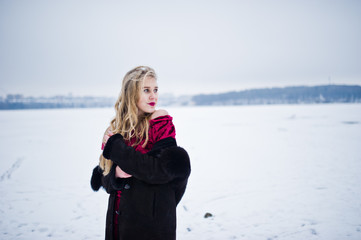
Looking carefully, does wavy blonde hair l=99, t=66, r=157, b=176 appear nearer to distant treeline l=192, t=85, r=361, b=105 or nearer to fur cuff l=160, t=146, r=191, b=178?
fur cuff l=160, t=146, r=191, b=178

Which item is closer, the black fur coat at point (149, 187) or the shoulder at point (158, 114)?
the black fur coat at point (149, 187)

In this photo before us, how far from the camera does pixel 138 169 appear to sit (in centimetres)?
123

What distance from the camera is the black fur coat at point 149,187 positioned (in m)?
1.25

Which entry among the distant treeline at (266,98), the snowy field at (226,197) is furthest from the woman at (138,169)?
the distant treeline at (266,98)

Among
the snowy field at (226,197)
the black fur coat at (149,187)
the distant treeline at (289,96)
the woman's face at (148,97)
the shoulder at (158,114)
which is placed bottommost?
the snowy field at (226,197)

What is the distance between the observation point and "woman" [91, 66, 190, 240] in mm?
1277

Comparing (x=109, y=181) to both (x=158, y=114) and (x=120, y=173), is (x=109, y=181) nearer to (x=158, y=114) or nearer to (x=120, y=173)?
(x=120, y=173)

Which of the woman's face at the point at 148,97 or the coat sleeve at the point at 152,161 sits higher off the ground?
the woman's face at the point at 148,97

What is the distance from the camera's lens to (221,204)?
4.24m

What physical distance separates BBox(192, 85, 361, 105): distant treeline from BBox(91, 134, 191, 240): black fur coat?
10231cm

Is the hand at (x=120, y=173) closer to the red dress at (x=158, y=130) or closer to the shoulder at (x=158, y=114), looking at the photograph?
the red dress at (x=158, y=130)

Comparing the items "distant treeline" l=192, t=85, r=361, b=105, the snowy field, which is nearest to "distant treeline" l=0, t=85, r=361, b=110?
"distant treeline" l=192, t=85, r=361, b=105

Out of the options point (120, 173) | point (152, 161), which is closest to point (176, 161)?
point (152, 161)

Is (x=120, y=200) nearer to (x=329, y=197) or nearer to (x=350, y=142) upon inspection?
(x=329, y=197)
